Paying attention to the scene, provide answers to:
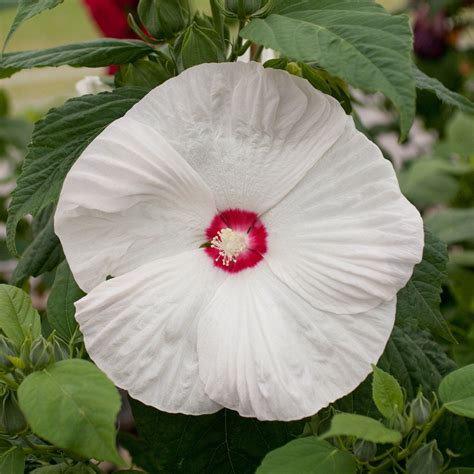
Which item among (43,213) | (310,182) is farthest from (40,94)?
(310,182)

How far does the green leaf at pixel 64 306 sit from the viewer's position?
761 millimetres

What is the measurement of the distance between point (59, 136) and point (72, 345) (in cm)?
18

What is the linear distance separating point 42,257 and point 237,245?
0.26m

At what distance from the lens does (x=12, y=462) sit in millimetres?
676

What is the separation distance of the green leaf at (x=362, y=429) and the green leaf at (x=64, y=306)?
25 cm

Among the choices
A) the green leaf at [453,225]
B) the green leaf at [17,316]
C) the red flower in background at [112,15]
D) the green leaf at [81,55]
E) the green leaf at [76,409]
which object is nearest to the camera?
the green leaf at [76,409]

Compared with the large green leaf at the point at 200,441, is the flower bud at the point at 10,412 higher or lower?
higher

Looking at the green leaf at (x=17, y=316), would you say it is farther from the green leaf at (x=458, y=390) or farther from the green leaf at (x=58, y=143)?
the green leaf at (x=458, y=390)

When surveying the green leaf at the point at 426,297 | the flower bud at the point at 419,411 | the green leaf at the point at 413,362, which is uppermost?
the green leaf at the point at 426,297

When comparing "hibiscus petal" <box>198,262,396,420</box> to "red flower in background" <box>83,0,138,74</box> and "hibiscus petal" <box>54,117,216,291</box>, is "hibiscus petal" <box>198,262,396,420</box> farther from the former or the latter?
"red flower in background" <box>83,0,138,74</box>

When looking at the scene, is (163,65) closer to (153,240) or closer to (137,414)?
(153,240)

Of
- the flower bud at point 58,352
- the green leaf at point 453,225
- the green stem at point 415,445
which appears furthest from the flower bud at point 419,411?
the green leaf at point 453,225

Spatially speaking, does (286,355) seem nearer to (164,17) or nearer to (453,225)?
(164,17)

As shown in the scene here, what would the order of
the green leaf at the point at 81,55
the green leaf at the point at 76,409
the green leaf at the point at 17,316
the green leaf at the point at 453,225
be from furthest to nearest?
the green leaf at the point at 453,225, the green leaf at the point at 81,55, the green leaf at the point at 17,316, the green leaf at the point at 76,409
